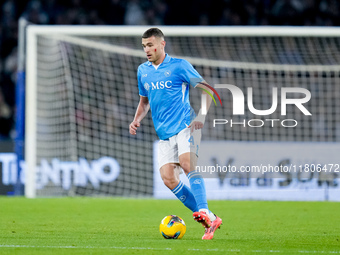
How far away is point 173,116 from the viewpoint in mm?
6547

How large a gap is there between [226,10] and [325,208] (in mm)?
8475

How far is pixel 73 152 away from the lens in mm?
12703

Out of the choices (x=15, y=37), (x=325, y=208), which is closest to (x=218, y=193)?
(x=325, y=208)

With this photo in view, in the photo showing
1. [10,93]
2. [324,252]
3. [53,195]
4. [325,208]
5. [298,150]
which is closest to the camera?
[324,252]

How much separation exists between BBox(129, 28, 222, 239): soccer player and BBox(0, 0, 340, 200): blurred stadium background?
19.0 feet

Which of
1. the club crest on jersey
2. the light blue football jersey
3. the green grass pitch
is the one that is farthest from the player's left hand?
the green grass pitch

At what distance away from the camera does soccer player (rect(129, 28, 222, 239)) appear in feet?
21.0

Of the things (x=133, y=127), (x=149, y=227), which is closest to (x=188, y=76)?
(x=133, y=127)

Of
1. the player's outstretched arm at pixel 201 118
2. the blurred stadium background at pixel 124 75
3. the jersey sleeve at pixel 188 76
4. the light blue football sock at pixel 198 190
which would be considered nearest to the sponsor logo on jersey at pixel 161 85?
the jersey sleeve at pixel 188 76

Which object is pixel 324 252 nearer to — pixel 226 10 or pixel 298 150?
pixel 298 150

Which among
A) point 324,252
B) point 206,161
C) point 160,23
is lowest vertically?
point 206,161

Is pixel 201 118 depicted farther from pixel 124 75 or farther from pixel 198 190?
pixel 124 75

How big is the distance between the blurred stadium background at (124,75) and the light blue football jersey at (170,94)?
19.1 feet

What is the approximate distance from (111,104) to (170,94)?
7660 mm
